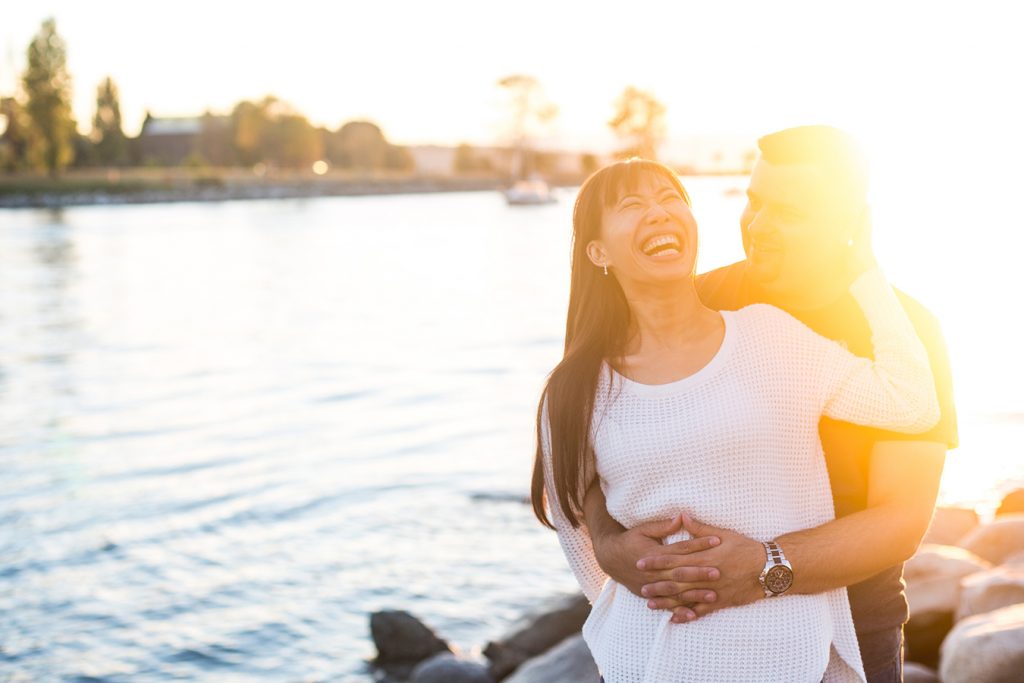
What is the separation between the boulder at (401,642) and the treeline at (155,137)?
314ft

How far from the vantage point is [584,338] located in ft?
8.52

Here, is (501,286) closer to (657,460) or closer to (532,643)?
(532,643)

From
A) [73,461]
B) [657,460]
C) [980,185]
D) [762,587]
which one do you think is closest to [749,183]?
[657,460]

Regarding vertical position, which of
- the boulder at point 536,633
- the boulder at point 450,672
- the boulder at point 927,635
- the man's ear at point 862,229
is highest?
the man's ear at point 862,229

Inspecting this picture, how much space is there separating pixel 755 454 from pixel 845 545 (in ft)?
0.85

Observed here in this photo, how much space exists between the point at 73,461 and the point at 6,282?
2719 cm

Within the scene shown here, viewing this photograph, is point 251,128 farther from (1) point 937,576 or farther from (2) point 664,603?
(2) point 664,603

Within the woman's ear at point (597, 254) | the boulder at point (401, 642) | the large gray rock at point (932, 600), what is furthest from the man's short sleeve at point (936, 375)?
the boulder at point (401, 642)

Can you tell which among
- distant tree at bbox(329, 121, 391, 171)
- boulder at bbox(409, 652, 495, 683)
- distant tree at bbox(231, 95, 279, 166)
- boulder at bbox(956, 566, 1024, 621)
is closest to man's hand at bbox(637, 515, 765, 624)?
boulder at bbox(956, 566, 1024, 621)

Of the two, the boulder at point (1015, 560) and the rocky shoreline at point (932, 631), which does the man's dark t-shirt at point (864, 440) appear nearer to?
the rocky shoreline at point (932, 631)

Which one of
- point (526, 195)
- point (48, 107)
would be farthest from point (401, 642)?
point (48, 107)

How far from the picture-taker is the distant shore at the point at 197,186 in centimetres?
9731

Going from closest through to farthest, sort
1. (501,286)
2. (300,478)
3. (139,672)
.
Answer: (139,672), (300,478), (501,286)

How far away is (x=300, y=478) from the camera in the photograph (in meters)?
12.4
